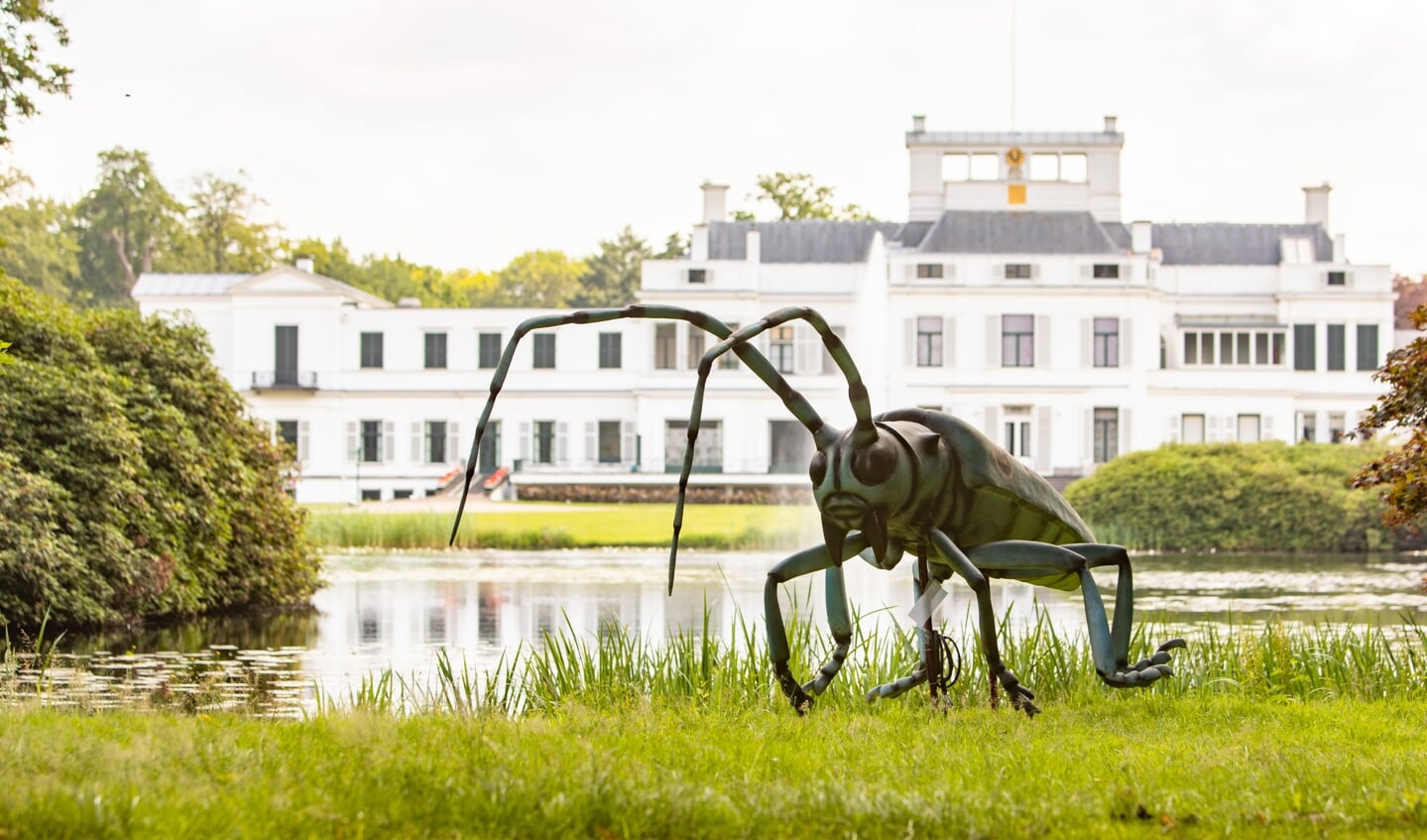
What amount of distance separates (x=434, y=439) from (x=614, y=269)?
78.9 feet

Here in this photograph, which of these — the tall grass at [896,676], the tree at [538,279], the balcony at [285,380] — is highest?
the tree at [538,279]

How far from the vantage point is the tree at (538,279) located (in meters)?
86.4

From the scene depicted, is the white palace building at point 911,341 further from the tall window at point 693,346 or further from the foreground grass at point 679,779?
the foreground grass at point 679,779

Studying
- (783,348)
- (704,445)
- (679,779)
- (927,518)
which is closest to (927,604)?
(927,518)

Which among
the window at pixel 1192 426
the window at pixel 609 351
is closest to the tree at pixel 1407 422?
the window at pixel 1192 426

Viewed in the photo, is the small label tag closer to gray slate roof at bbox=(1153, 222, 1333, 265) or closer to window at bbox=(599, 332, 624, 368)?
window at bbox=(599, 332, 624, 368)

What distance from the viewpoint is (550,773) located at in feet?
15.4

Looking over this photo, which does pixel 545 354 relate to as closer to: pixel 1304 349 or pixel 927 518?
pixel 1304 349

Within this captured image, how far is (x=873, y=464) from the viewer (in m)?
5.78

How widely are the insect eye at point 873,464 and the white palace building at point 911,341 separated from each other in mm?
49676

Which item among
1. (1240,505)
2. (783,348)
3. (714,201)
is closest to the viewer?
(1240,505)

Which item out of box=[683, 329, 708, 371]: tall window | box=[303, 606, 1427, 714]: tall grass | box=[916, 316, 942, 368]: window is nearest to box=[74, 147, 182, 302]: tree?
box=[683, 329, 708, 371]: tall window

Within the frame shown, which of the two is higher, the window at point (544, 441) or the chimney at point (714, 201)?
the chimney at point (714, 201)

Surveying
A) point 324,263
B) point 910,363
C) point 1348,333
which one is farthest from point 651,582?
point 324,263
